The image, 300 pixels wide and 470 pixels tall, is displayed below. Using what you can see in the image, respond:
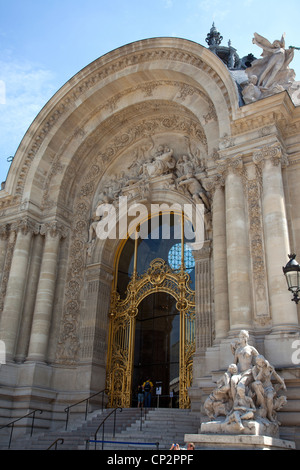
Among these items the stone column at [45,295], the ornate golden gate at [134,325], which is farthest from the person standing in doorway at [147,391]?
the stone column at [45,295]

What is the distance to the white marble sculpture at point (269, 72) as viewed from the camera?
12547 millimetres

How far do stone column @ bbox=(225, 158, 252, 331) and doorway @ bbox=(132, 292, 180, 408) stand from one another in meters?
3.97

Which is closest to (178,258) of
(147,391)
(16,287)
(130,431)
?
(147,391)

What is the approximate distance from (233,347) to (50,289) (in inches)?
313

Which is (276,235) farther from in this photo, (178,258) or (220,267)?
(178,258)

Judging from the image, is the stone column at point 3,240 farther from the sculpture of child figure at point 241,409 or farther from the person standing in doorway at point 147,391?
the sculpture of child figure at point 241,409

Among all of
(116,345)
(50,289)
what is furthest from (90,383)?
(50,289)

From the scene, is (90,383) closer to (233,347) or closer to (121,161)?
(233,347)

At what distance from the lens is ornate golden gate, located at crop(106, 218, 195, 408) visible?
13664 mm

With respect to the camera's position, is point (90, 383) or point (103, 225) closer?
point (90, 383)

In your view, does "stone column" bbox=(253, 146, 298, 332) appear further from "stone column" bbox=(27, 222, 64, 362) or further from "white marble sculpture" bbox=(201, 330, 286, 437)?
"stone column" bbox=(27, 222, 64, 362)

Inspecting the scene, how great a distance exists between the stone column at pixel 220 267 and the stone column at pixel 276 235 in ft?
4.01

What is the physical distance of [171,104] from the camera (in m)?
15.9
